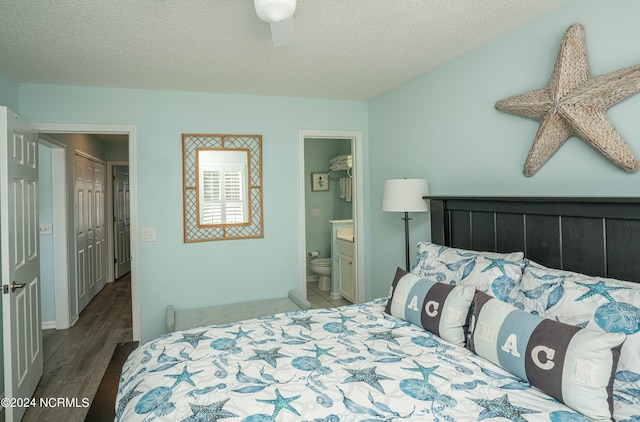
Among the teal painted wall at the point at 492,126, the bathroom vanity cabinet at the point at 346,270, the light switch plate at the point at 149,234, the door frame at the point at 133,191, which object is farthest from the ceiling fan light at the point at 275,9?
the bathroom vanity cabinet at the point at 346,270

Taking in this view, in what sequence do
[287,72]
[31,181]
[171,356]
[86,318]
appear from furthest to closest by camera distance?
[86,318] < [287,72] < [31,181] < [171,356]

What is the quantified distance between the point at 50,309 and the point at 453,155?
4417 millimetres

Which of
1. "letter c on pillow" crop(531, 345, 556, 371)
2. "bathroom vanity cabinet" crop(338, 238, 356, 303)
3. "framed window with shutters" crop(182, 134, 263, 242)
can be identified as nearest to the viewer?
"letter c on pillow" crop(531, 345, 556, 371)

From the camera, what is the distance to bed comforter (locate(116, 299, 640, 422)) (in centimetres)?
130

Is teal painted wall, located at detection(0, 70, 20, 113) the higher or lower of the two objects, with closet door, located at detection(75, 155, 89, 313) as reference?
higher

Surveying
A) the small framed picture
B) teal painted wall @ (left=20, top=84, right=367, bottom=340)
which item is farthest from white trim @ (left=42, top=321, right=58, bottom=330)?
the small framed picture

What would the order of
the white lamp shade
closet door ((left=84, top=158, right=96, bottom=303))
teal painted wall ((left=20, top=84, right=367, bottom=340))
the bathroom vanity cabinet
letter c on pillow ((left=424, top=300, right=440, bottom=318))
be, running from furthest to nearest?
closet door ((left=84, top=158, right=96, bottom=303)) → the bathroom vanity cabinet → teal painted wall ((left=20, top=84, right=367, bottom=340)) → the white lamp shade → letter c on pillow ((left=424, top=300, right=440, bottom=318))

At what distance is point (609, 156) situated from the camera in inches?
71.9

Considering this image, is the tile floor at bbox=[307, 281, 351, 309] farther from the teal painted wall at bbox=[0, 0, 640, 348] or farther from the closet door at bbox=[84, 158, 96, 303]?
the closet door at bbox=[84, 158, 96, 303]

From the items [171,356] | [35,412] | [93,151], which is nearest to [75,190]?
[93,151]

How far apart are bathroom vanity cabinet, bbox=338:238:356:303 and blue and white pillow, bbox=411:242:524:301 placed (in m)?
2.05

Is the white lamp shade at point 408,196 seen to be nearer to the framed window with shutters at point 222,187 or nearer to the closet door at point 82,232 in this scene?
the framed window with shutters at point 222,187

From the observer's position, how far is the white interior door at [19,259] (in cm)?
226

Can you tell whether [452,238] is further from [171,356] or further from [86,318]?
[86,318]
